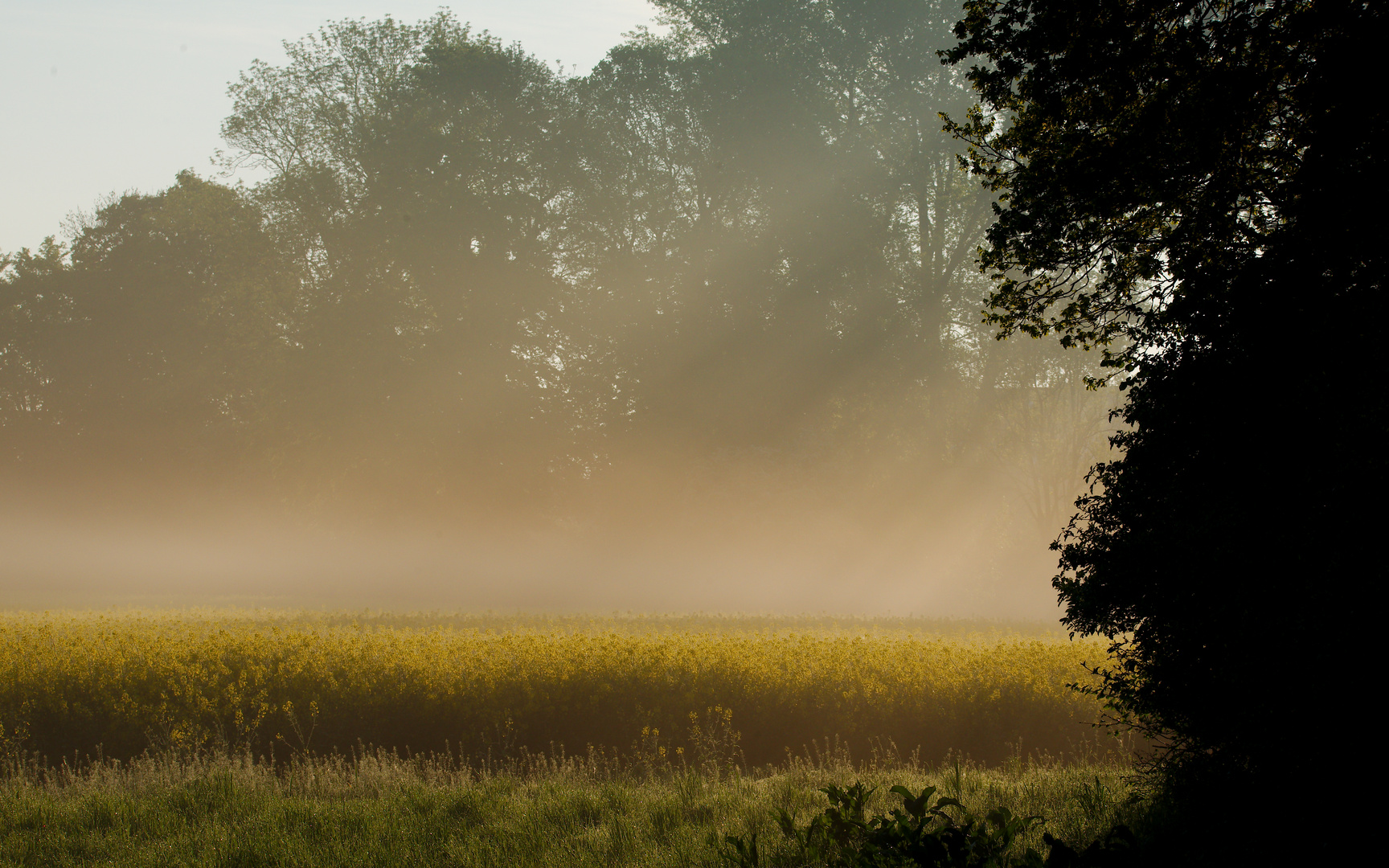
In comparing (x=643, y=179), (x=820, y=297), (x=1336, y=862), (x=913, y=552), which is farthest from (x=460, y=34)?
(x=1336, y=862)

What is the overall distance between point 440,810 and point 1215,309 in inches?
264

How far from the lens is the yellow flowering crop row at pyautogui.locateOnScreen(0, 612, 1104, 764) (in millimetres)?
9727

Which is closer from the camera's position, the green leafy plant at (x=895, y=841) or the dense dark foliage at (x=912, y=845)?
the dense dark foliage at (x=912, y=845)

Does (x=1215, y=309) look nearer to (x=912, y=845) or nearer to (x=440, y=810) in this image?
(x=912, y=845)

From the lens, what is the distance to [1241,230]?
6.81 meters

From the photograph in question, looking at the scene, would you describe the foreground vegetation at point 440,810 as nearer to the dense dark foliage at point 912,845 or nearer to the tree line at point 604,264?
the dense dark foliage at point 912,845

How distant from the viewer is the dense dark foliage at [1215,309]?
491 cm

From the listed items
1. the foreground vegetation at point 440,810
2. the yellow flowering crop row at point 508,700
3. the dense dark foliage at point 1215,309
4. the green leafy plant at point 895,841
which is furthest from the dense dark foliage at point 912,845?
the yellow flowering crop row at point 508,700

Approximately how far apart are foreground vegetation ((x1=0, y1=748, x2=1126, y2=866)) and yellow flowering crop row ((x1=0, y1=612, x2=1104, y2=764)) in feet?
2.62

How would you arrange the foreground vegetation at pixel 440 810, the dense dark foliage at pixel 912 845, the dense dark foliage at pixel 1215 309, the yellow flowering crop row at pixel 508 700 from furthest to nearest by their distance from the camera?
the yellow flowering crop row at pixel 508 700
the foreground vegetation at pixel 440 810
the dense dark foliage at pixel 1215 309
the dense dark foliage at pixel 912 845

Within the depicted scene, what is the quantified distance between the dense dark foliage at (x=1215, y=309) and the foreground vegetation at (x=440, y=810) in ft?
4.53

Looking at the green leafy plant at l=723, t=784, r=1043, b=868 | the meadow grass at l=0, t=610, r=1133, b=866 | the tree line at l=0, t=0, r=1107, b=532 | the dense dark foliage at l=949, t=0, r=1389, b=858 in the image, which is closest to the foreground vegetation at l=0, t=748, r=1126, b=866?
the meadow grass at l=0, t=610, r=1133, b=866

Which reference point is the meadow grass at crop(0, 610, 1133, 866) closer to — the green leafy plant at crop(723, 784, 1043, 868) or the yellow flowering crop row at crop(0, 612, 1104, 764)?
the yellow flowering crop row at crop(0, 612, 1104, 764)

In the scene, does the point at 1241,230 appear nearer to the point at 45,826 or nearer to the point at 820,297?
the point at 45,826
